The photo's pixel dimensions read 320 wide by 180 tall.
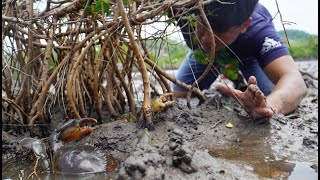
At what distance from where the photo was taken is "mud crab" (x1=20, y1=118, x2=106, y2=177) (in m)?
1.78

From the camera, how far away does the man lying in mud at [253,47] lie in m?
2.42

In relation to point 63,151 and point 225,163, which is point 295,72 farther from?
point 63,151

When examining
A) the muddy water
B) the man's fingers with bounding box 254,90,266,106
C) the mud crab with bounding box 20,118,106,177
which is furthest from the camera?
the man's fingers with bounding box 254,90,266,106

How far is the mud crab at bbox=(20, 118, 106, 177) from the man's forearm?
4.94ft

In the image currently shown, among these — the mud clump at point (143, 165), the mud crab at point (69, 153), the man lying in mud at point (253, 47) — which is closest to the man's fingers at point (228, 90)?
the man lying in mud at point (253, 47)

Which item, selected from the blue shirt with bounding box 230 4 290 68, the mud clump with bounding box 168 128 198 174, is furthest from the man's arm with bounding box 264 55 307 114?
the mud clump with bounding box 168 128 198 174

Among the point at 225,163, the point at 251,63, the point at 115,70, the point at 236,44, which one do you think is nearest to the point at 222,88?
the point at 115,70

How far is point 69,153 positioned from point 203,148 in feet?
2.51

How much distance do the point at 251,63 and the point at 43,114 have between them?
2.66 meters

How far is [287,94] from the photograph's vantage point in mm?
2893

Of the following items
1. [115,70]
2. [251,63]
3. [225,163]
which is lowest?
[251,63]

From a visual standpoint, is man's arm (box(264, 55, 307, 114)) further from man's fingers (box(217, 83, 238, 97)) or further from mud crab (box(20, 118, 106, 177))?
mud crab (box(20, 118, 106, 177))

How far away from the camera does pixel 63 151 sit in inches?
75.2

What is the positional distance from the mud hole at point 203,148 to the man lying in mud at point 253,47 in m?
0.18
